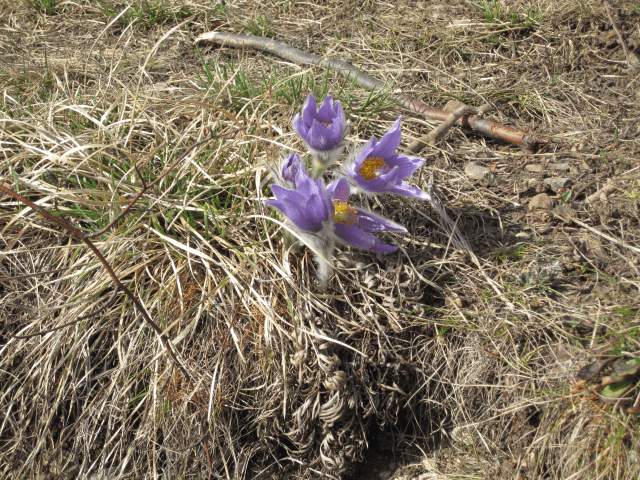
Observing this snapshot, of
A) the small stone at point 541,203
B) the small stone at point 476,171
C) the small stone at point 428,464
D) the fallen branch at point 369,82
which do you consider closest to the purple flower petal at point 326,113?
the fallen branch at point 369,82

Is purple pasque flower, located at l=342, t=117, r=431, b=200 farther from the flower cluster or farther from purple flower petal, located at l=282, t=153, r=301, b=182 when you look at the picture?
purple flower petal, located at l=282, t=153, r=301, b=182

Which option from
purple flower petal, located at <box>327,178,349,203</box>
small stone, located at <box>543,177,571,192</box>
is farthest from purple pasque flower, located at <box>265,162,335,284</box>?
small stone, located at <box>543,177,571,192</box>

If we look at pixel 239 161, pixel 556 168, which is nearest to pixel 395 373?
pixel 239 161

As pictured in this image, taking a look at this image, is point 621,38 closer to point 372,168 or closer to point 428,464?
point 372,168

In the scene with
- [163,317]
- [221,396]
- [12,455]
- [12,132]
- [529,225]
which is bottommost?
[12,455]

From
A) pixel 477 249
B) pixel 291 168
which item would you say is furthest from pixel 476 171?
pixel 291 168

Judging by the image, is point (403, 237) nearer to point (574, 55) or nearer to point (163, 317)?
point (163, 317)

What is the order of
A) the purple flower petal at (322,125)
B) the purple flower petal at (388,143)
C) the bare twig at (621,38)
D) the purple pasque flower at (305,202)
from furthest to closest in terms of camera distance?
the bare twig at (621,38) → the purple flower petal at (388,143) → the purple flower petal at (322,125) → the purple pasque flower at (305,202)

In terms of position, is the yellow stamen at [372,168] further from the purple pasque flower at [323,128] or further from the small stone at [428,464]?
the small stone at [428,464]
